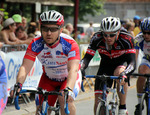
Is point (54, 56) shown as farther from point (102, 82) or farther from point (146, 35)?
point (146, 35)

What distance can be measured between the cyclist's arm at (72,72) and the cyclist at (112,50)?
36.5 inches

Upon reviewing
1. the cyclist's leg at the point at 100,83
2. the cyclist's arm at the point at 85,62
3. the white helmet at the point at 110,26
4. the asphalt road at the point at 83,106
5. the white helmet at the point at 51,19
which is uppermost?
the white helmet at the point at 51,19

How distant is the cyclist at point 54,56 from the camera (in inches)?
174

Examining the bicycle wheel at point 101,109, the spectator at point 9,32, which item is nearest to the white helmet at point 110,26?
the bicycle wheel at point 101,109

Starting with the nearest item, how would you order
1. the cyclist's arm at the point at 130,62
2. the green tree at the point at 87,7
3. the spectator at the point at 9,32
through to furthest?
the cyclist's arm at the point at 130,62 < the spectator at the point at 9,32 < the green tree at the point at 87,7

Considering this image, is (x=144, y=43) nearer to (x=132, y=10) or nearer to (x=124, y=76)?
(x=124, y=76)

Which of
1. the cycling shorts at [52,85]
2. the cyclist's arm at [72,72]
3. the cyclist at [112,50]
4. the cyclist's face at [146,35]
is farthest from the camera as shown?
the cyclist's face at [146,35]

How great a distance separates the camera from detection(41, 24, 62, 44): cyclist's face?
177 inches

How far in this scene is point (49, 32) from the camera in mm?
4465

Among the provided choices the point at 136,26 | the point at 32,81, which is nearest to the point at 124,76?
the point at 32,81

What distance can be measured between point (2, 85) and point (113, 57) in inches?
100.0

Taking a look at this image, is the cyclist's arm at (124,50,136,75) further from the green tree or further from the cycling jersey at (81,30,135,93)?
the green tree

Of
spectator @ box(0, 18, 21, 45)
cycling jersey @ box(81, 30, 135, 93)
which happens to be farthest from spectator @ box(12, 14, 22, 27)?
cycling jersey @ box(81, 30, 135, 93)

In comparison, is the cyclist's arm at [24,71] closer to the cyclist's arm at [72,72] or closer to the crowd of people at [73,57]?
the crowd of people at [73,57]
